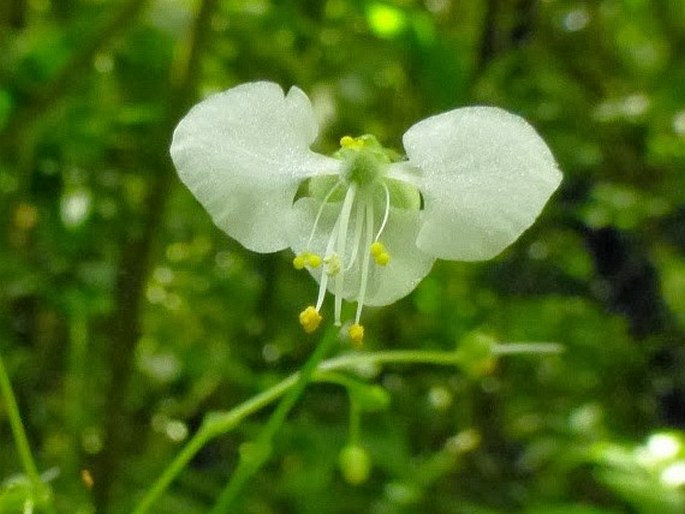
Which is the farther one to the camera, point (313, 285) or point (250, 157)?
point (313, 285)

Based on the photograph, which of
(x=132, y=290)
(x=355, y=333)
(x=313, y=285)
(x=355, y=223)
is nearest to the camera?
(x=355, y=333)

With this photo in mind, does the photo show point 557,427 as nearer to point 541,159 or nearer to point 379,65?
point 379,65

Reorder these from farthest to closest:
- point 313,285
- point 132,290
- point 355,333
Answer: point 313,285 → point 132,290 → point 355,333

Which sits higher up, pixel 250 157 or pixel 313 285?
pixel 313 285

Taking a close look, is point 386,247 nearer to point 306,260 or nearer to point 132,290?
point 306,260

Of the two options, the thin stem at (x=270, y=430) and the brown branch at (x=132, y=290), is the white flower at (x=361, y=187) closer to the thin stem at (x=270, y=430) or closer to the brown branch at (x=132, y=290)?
the thin stem at (x=270, y=430)

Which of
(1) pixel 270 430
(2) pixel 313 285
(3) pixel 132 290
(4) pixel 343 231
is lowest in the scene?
(1) pixel 270 430

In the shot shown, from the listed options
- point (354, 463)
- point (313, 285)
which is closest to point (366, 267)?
point (354, 463)
